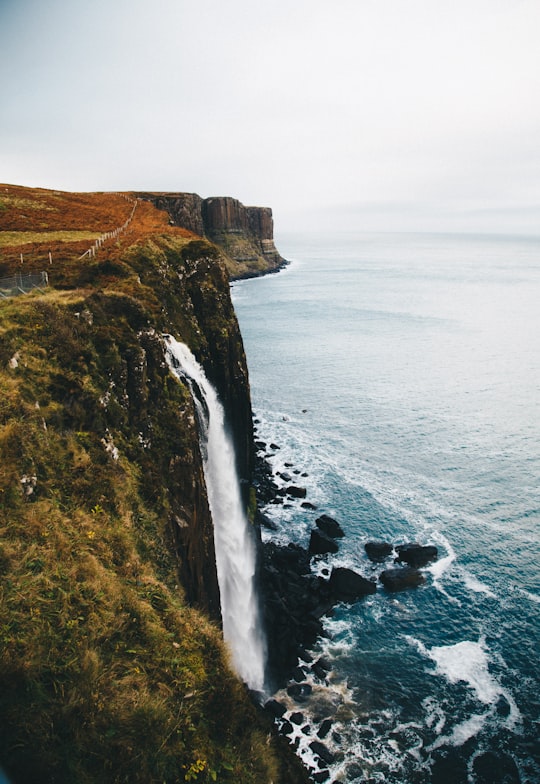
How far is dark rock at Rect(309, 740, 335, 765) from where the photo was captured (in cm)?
2170

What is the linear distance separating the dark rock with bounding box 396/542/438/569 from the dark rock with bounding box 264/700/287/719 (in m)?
14.2

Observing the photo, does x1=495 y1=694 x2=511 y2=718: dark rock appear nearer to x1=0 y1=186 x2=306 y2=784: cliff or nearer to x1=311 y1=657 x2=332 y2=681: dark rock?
x1=311 y1=657 x2=332 y2=681: dark rock

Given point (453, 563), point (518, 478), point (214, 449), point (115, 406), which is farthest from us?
point (518, 478)

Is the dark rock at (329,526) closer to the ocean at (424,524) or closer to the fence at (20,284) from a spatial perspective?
the ocean at (424,524)

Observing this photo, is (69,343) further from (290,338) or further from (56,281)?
(290,338)

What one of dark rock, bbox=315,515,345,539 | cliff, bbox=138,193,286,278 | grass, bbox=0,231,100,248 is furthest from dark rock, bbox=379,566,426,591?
cliff, bbox=138,193,286,278

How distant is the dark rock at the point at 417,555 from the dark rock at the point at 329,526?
4.79 m

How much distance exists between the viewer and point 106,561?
44.0 feet

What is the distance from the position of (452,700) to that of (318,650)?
7.30 metres

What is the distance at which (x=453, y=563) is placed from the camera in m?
34.1

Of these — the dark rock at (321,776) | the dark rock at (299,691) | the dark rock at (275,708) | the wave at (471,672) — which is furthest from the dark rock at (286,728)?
the wave at (471,672)

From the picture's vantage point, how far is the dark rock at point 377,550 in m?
34.9

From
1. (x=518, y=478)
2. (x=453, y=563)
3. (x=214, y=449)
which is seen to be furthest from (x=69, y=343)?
(x=518, y=478)

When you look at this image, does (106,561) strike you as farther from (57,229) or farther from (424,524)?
(57,229)
